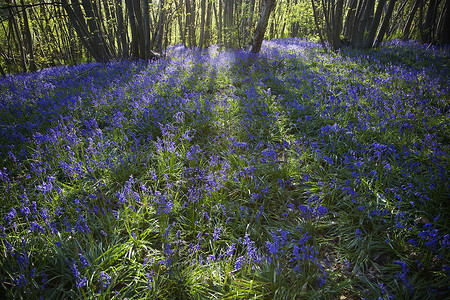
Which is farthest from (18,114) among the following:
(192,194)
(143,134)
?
(192,194)

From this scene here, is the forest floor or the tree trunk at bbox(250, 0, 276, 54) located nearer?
the forest floor

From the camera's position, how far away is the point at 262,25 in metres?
10.4

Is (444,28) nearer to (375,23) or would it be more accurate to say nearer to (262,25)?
(375,23)

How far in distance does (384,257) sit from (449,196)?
3.47 feet

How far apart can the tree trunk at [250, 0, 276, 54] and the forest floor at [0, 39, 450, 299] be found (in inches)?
223

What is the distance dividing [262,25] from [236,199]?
9.80m

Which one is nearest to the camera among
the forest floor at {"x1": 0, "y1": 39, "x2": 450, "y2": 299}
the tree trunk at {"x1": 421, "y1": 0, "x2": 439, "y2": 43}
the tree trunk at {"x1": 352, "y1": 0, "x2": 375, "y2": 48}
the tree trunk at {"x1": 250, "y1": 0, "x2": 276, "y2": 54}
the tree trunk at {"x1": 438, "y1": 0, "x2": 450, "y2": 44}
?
the forest floor at {"x1": 0, "y1": 39, "x2": 450, "y2": 299}

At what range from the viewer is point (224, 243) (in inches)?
105

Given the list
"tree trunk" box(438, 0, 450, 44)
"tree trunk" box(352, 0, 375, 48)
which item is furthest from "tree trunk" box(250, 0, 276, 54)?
"tree trunk" box(438, 0, 450, 44)

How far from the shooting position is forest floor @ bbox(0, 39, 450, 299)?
2.10 metres

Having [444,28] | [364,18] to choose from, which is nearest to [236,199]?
[364,18]

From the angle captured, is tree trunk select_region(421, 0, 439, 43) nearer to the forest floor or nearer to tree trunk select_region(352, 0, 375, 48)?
tree trunk select_region(352, 0, 375, 48)

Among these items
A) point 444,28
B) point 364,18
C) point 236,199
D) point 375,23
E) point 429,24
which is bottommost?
point 236,199

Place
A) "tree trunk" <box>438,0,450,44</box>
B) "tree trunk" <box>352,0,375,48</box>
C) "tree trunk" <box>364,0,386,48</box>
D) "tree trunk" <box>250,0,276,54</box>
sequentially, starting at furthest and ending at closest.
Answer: "tree trunk" <box>250,0,276,54</box> → "tree trunk" <box>352,0,375,48</box> → "tree trunk" <box>438,0,450,44</box> → "tree trunk" <box>364,0,386,48</box>
